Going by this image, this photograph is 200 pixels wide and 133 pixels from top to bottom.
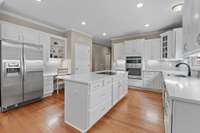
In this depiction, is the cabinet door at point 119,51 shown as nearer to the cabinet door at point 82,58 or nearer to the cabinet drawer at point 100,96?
the cabinet door at point 82,58

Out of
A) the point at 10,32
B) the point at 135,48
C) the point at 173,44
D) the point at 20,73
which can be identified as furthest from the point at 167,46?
the point at 10,32

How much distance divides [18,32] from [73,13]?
1.56 meters

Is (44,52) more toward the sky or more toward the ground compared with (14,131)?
more toward the sky

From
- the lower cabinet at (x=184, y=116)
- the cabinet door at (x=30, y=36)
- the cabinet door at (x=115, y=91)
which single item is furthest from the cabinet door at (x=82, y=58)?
the lower cabinet at (x=184, y=116)

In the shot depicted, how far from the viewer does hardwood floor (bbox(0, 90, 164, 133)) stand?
1846mm

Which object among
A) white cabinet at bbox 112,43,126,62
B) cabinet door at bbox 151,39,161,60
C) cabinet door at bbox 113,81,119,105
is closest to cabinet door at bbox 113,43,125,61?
white cabinet at bbox 112,43,126,62

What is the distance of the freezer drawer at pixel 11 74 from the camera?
234 centimetres

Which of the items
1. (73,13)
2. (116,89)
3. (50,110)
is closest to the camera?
(50,110)

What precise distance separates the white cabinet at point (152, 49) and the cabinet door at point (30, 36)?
14.0 ft

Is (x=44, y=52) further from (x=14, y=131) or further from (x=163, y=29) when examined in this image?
(x=163, y=29)

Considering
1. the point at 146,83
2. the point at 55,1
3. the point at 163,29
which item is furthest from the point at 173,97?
the point at 163,29

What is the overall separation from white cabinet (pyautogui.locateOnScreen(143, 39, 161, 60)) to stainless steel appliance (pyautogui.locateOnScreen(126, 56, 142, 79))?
366mm

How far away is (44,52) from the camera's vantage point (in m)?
3.39

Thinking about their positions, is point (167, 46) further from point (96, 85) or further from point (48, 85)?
point (48, 85)
